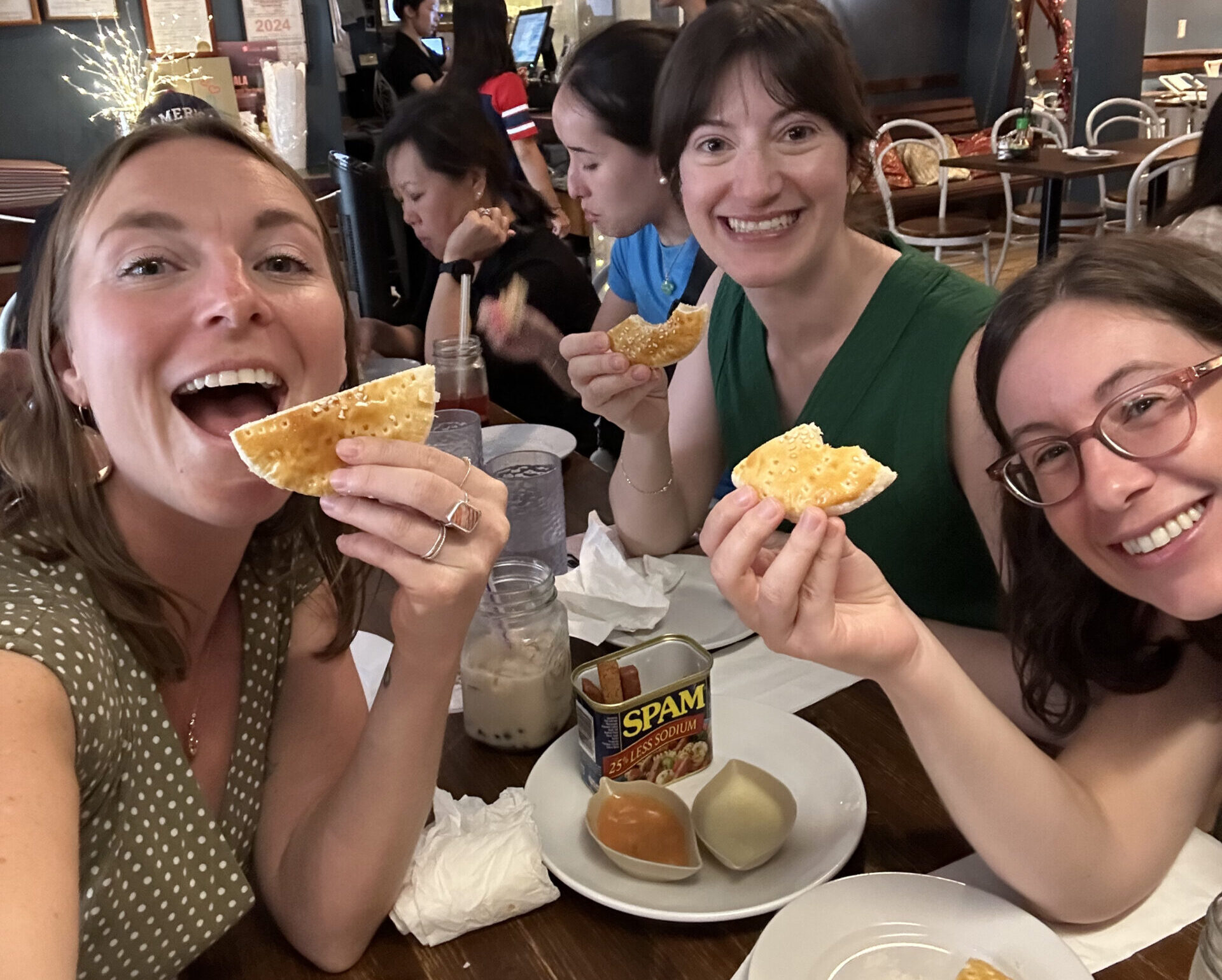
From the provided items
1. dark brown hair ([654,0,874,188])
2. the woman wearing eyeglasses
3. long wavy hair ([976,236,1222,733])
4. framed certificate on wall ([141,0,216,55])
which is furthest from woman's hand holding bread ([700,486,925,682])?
framed certificate on wall ([141,0,216,55])

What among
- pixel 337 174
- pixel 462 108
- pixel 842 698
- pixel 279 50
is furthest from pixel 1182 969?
pixel 279 50

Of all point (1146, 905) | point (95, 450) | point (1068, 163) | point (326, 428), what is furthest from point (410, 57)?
point (1146, 905)

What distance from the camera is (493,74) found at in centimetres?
570

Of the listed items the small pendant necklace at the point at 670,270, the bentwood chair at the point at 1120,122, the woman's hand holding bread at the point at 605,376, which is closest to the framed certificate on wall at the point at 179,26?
the small pendant necklace at the point at 670,270

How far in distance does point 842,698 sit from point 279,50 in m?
5.95

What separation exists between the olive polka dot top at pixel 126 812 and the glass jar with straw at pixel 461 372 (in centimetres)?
155

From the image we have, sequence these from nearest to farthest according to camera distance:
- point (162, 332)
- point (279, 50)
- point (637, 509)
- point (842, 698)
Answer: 1. point (162, 332)
2. point (842, 698)
3. point (637, 509)
4. point (279, 50)

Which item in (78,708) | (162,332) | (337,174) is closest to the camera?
(78,708)

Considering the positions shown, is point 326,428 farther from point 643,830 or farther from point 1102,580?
point 1102,580

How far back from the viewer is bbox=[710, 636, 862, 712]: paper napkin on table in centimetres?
138

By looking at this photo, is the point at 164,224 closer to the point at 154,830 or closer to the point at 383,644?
the point at 154,830

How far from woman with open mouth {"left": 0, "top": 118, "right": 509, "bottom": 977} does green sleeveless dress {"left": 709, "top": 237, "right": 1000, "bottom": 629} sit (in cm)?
96

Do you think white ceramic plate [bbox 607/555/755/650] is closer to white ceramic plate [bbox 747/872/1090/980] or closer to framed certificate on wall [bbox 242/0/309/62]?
white ceramic plate [bbox 747/872/1090/980]

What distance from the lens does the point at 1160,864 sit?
3.42 ft
